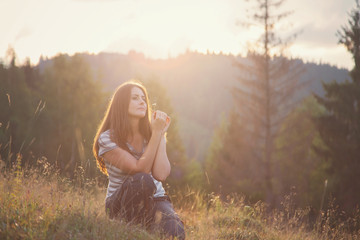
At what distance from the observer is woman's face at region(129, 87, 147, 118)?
3887mm

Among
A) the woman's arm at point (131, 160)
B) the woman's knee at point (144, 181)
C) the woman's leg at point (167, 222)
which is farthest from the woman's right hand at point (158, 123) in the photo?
the woman's leg at point (167, 222)

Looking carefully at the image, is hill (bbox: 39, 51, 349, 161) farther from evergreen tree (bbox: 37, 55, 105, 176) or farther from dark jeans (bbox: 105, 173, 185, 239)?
dark jeans (bbox: 105, 173, 185, 239)

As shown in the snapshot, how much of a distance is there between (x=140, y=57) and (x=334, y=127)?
14439 cm

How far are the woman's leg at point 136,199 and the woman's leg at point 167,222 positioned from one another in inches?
4.7

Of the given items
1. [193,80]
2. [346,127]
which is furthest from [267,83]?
[193,80]

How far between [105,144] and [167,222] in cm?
107

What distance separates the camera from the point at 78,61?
20359mm

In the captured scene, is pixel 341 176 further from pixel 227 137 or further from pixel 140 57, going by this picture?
pixel 140 57

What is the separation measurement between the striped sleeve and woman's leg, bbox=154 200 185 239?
0.83 meters

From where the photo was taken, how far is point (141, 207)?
325 centimetres

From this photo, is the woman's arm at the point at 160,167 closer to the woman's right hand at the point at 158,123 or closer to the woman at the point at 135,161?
the woman at the point at 135,161

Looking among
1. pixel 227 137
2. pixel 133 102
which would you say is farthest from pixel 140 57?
pixel 133 102

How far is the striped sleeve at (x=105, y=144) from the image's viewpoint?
3.50m

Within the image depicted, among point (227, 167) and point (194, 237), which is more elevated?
point (194, 237)
